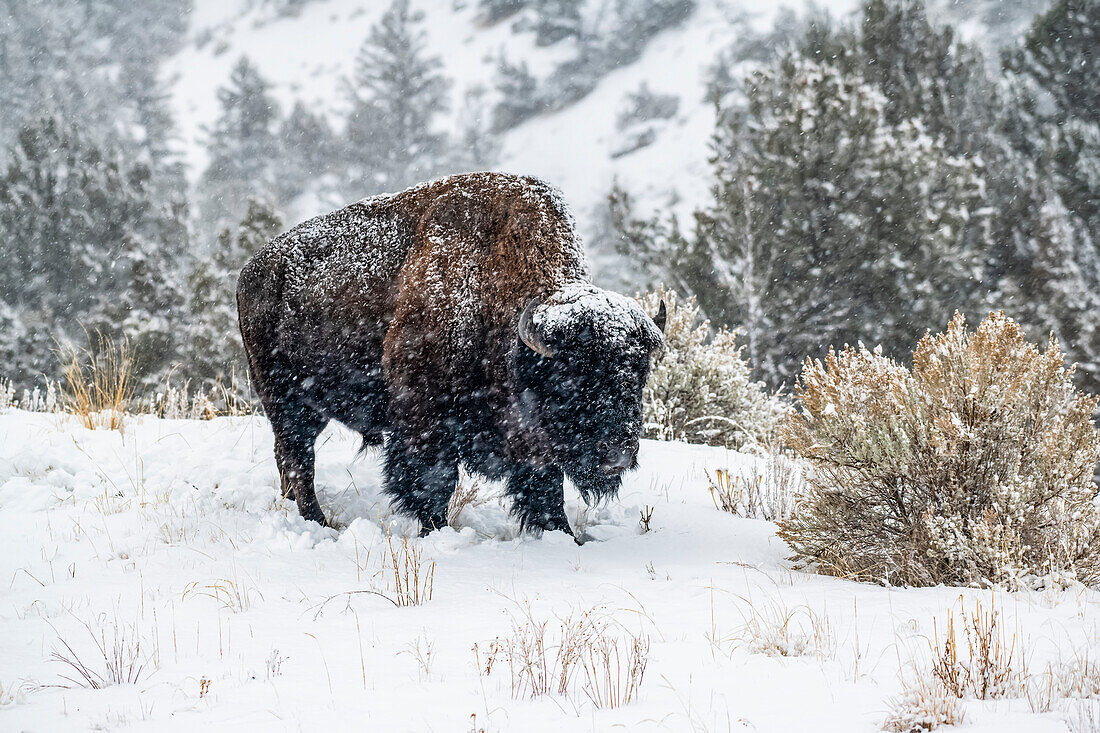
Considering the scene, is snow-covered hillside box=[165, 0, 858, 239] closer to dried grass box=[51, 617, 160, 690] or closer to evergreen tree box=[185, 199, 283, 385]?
evergreen tree box=[185, 199, 283, 385]

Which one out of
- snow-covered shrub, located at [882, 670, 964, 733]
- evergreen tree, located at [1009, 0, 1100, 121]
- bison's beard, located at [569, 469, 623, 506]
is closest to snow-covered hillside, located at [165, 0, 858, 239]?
evergreen tree, located at [1009, 0, 1100, 121]

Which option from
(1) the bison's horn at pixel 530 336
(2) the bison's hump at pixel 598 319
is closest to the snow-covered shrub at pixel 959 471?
(2) the bison's hump at pixel 598 319

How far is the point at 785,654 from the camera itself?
2348 mm

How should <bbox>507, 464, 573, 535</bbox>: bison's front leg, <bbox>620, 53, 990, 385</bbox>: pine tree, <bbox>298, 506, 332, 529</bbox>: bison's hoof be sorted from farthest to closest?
<bbox>620, 53, 990, 385</bbox>: pine tree → <bbox>298, 506, 332, 529</bbox>: bison's hoof → <bbox>507, 464, 573, 535</bbox>: bison's front leg

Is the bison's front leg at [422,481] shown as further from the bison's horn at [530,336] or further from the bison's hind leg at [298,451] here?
the bison's horn at [530,336]

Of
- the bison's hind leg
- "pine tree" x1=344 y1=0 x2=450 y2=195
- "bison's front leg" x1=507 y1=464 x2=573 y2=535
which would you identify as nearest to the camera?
"bison's front leg" x1=507 y1=464 x2=573 y2=535

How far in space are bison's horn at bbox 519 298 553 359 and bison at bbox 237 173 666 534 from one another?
0.01 metres

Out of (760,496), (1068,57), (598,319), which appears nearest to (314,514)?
(598,319)

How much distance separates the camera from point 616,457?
3.62 metres

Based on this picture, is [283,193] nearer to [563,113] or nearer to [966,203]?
[563,113]

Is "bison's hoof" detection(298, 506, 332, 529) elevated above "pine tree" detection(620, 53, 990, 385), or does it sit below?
below

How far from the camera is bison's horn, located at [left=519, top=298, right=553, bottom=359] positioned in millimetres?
3844

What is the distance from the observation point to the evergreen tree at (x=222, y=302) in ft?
47.5

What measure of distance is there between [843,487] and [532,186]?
245 centimetres
